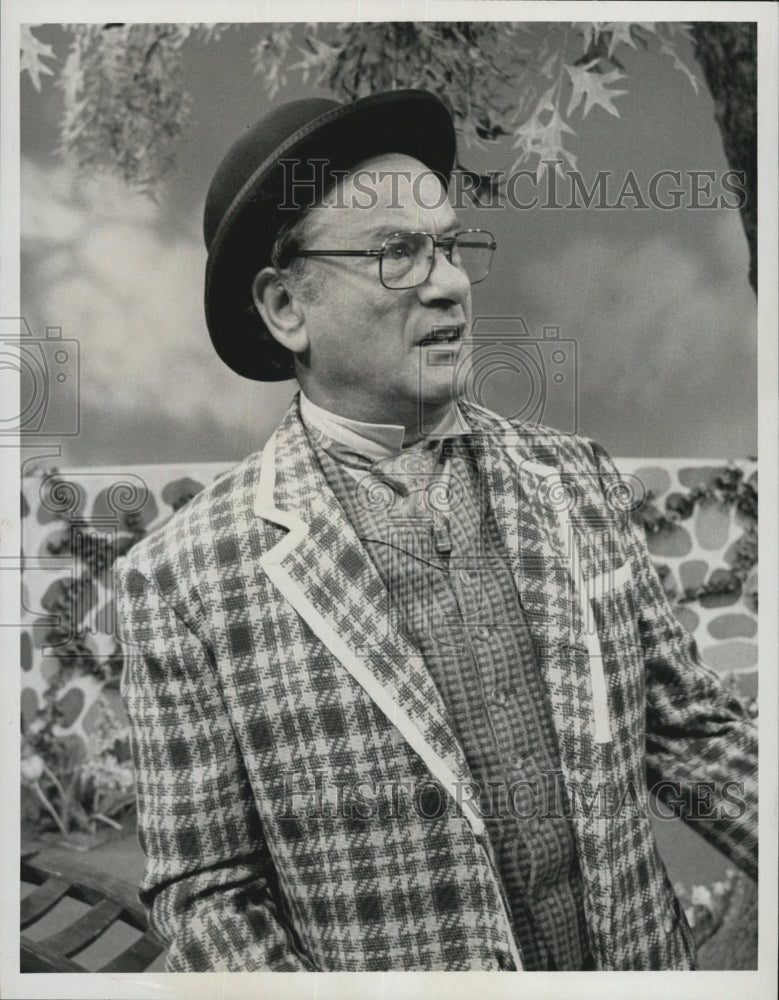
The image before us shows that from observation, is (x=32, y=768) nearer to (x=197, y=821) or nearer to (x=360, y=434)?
(x=197, y=821)

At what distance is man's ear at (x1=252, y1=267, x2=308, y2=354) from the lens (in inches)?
80.4

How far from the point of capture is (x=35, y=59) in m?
2.17

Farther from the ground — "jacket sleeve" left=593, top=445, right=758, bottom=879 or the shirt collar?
the shirt collar

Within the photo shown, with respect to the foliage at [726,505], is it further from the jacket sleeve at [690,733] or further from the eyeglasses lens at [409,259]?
the eyeglasses lens at [409,259]

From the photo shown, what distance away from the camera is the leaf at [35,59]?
2166 millimetres

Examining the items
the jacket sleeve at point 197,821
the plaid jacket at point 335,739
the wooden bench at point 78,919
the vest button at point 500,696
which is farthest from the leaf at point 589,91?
the wooden bench at point 78,919

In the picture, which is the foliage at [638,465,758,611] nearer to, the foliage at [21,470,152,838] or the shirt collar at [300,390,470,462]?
the shirt collar at [300,390,470,462]

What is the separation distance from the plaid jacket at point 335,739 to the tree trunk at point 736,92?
72 centimetres

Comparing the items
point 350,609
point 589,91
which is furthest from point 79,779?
point 589,91

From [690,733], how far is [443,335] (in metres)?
0.95

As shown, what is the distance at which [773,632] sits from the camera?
2.18 meters

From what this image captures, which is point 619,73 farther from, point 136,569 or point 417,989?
point 417,989

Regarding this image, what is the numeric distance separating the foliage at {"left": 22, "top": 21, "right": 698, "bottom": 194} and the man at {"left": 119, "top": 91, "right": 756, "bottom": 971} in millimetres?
113

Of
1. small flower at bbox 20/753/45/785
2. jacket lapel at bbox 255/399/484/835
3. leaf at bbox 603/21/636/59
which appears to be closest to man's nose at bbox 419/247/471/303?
jacket lapel at bbox 255/399/484/835
